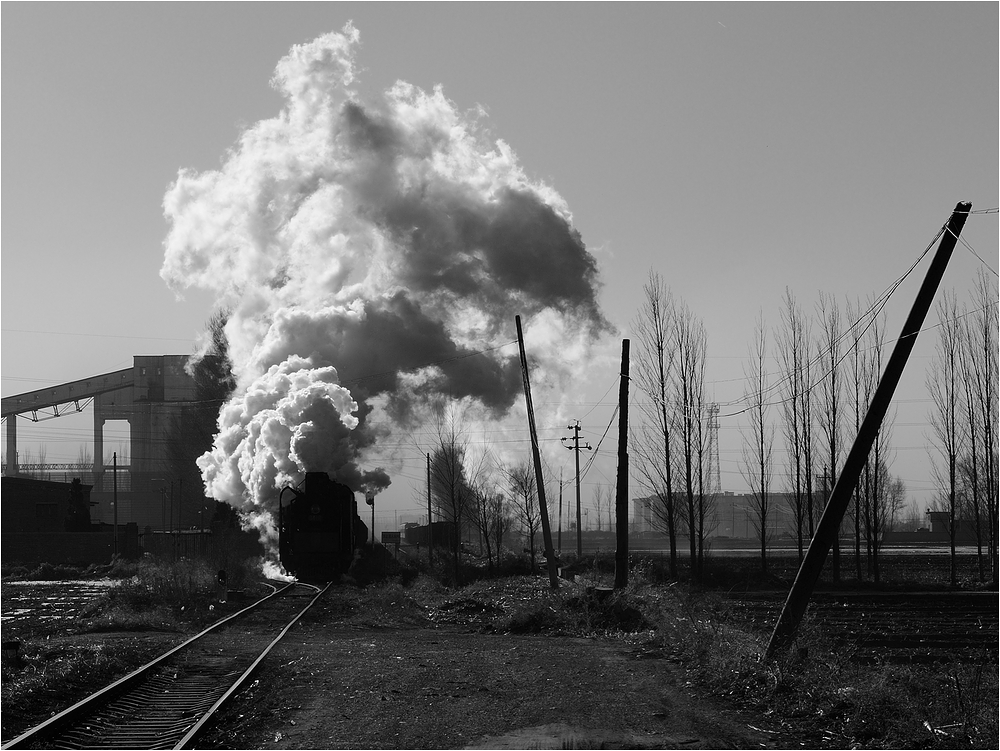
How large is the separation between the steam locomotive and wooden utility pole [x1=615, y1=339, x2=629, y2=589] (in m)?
10.3

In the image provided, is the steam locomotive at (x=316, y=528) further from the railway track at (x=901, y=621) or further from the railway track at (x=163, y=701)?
the railway track at (x=901, y=621)

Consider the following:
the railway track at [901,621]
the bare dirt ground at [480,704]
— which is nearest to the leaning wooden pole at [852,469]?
the railway track at [901,621]

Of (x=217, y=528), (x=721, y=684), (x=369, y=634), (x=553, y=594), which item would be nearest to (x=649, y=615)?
(x=553, y=594)

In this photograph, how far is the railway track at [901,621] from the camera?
1636cm

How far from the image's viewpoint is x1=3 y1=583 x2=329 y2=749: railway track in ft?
29.5

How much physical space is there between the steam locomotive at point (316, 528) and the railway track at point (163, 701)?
12.4 metres

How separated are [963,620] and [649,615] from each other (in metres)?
9.41

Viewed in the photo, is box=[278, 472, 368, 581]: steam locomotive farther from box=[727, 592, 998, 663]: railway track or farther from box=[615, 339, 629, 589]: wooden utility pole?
box=[727, 592, 998, 663]: railway track

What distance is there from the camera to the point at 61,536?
58.7 meters

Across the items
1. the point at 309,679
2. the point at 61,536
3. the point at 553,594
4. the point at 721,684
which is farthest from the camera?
the point at 61,536

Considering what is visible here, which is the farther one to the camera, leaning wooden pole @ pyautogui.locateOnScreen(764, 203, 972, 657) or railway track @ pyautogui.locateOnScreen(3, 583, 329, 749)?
leaning wooden pole @ pyautogui.locateOnScreen(764, 203, 972, 657)

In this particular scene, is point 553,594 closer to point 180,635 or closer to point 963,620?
point 180,635

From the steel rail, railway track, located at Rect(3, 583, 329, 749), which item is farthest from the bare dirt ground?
railway track, located at Rect(3, 583, 329, 749)

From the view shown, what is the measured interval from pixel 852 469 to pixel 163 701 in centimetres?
908
